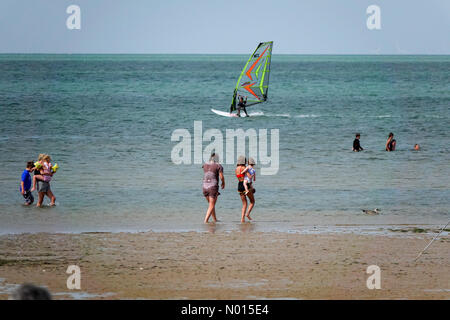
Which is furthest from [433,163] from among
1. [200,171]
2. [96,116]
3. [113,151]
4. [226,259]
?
[96,116]

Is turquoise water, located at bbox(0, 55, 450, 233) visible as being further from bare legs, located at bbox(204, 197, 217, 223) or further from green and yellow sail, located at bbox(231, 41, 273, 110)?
green and yellow sail, located at bbox(231, 41, 273, 110)

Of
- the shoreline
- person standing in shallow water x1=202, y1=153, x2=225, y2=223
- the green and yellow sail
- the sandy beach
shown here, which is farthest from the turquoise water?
Result: the green and yellow sail

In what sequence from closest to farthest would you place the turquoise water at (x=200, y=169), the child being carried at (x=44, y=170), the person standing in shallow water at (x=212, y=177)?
1. the person standing in shallow water at (x=212, y=177)
2. the turquoise water at (x=200, y=169)
3. the child being carried at (x=44, y=170)

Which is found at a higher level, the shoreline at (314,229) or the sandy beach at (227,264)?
the shoreline at (314,229)

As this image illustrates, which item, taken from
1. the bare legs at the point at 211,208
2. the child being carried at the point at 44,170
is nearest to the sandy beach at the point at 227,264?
the bare legs at the point at 211,208

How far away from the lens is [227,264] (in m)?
10.3

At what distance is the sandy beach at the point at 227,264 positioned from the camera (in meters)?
8.88

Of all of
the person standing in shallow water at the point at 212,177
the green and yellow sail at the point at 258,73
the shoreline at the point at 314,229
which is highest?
the green and yellow sail at the point at 258,73

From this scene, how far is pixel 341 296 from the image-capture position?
8.70 m

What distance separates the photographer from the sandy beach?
8.88m

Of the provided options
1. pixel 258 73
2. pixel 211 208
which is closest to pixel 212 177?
pixel 211 208

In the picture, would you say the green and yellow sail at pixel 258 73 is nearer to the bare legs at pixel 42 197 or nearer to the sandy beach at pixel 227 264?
the bare legs at pixel 42 197

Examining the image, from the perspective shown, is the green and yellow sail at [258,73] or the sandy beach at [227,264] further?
the green and yellow sail at [258,73]

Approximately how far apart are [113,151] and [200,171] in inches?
284
